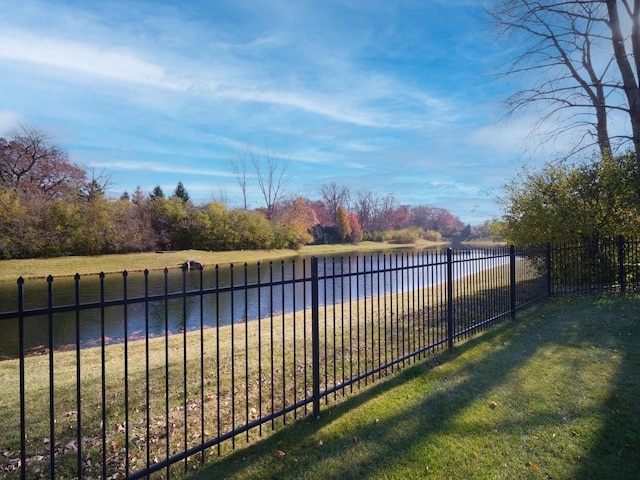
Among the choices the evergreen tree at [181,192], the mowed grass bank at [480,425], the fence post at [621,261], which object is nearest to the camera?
the mowed grass bank at [480,425]

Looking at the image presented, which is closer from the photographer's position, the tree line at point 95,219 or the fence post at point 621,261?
the fence post at point 621,261

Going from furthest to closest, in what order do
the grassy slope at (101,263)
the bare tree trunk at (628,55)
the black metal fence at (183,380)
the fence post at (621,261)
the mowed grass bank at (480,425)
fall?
the grassy slope at (101,263), the bare tree trunk at (628,55), the fence post at (621,261), the mowed grass bank at (480,425), the black metal fence at (183,380)

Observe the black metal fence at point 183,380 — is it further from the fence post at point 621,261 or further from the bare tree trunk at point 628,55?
the bare tree trunk at point 628,55

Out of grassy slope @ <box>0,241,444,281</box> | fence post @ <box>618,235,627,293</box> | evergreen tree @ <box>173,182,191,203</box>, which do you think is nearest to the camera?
fence post @ <box>618,235,627,293</box>

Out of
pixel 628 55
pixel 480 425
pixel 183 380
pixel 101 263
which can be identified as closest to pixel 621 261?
pixel 628 55

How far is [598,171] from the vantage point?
35.3 feet

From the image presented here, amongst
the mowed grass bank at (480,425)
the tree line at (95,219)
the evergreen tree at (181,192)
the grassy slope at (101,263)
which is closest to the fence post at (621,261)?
the mowed grass bank at (480,425)

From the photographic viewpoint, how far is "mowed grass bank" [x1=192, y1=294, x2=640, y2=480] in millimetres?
2912

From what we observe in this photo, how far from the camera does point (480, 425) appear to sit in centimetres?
351

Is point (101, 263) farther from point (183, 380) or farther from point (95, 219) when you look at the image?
point (183, 380)

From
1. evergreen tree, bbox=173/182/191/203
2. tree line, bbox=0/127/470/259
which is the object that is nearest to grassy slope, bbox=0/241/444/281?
tree line, bbox=0/127/470/259

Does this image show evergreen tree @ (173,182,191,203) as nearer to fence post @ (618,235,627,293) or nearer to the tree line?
the tree line

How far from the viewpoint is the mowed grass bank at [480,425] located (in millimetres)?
2912

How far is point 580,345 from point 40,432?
7.10 metres
